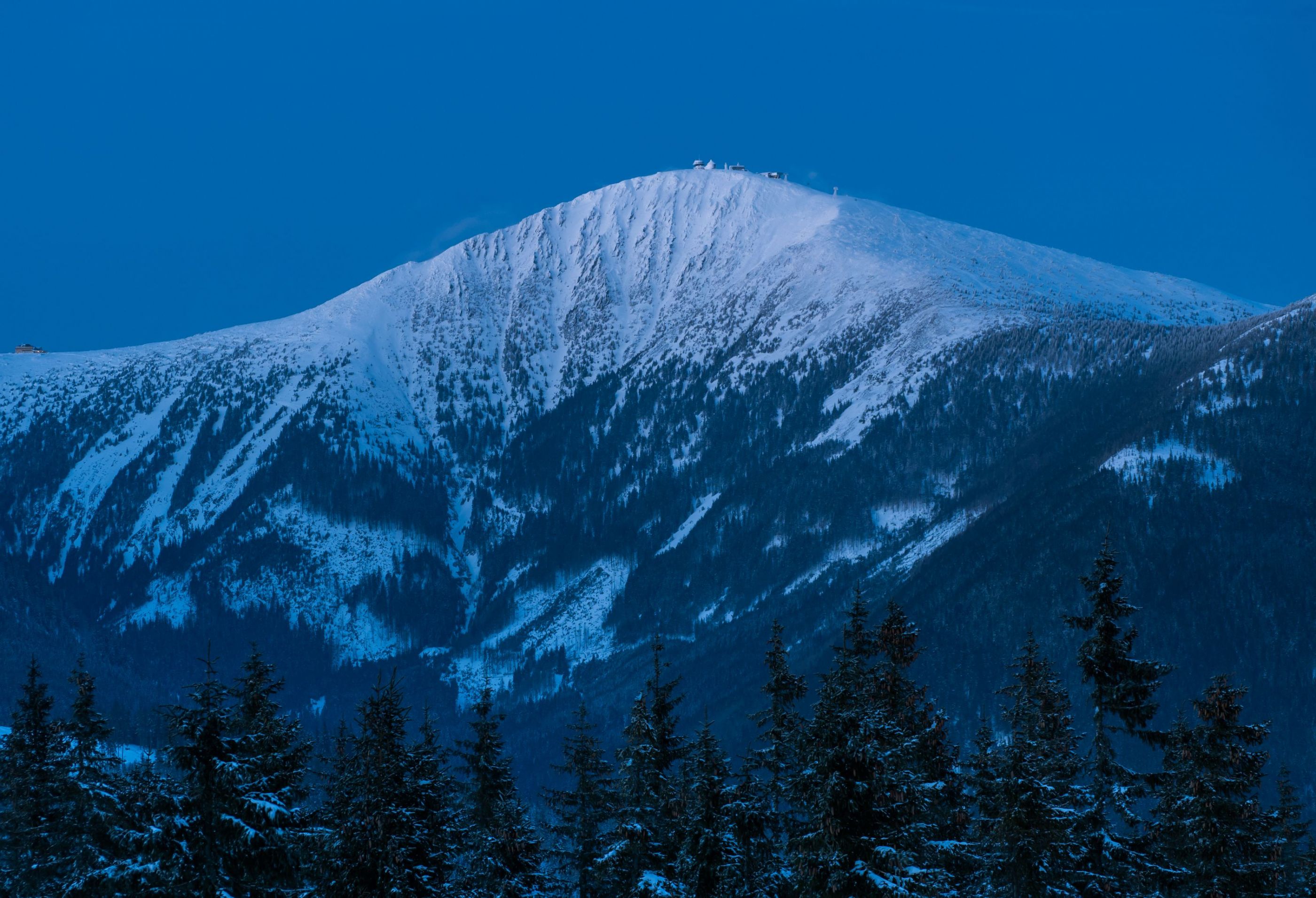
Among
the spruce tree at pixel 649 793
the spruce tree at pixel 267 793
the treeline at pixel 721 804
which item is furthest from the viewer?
the spruce tree at pixel 649 793

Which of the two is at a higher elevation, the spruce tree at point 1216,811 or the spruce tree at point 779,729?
the spruce tree at point 779,729

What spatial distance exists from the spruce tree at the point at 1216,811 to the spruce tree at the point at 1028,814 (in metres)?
3.14

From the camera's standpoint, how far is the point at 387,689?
42.0 m

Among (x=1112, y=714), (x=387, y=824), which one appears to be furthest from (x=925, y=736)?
(x=387, y=824)

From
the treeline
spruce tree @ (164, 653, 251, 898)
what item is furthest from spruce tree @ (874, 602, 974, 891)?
spruce tree @ (164, 653, 251, 898)

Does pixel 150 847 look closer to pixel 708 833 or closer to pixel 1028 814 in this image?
pixel 708 833

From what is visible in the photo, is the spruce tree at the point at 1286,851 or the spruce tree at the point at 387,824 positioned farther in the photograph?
the spruce tree at the point at 1286,851

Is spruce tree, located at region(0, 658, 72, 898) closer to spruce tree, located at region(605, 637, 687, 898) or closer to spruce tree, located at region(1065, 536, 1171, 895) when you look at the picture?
spruce tree, located at region(605, 637, 687, 898)

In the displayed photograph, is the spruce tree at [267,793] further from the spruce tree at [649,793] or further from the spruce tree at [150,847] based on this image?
the spruce tree at [649,793]

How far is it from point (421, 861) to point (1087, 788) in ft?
66.6

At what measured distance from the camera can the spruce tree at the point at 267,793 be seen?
38.3m

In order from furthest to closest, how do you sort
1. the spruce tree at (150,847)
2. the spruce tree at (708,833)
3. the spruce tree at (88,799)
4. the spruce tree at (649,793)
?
1. the spruce tree at (649,793)
2. the spruce tree at (708,833)
3. the spruce tree at (88,799)
4. the spruce tree at (150,847)

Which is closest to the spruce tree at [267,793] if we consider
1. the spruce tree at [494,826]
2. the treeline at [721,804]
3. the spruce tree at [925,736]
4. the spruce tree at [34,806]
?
the treeline at [721,804]

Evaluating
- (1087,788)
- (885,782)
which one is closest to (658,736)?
(885,782)
